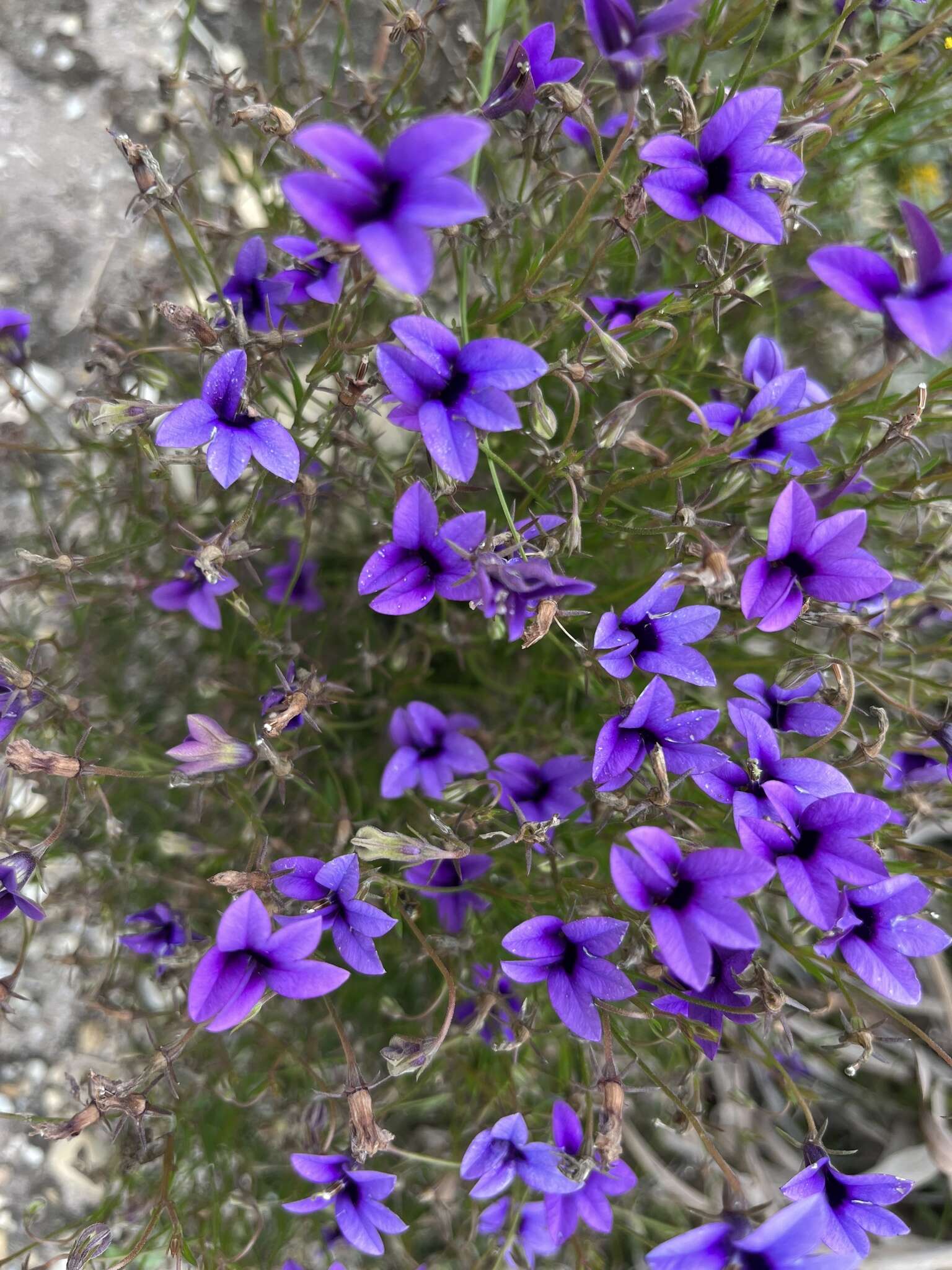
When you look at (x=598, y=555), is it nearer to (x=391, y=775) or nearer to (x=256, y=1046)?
(x=391, y=775)

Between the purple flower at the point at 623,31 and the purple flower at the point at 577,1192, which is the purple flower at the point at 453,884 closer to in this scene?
the purple flower at the point at 577,1192

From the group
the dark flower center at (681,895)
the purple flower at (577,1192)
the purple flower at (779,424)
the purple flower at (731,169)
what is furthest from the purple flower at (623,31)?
the purple flower at (577,1192)

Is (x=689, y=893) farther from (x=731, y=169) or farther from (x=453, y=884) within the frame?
(x=731, y=169)

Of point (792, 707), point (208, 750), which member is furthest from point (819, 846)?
point (208, 750)

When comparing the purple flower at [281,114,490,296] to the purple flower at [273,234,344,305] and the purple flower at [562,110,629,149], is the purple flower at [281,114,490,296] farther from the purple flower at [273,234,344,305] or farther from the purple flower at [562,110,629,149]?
the purple flower at [562,110,629,149]

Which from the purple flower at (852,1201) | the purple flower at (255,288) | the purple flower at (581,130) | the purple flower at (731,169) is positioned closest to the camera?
the purple flower at (731,169)

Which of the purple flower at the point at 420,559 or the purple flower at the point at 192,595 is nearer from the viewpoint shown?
the purple flower at the point at 420,559

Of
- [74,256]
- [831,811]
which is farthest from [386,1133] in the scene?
[74,256]

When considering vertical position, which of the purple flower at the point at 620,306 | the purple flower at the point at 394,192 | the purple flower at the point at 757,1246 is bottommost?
the purple flower at the point at 757,1246
